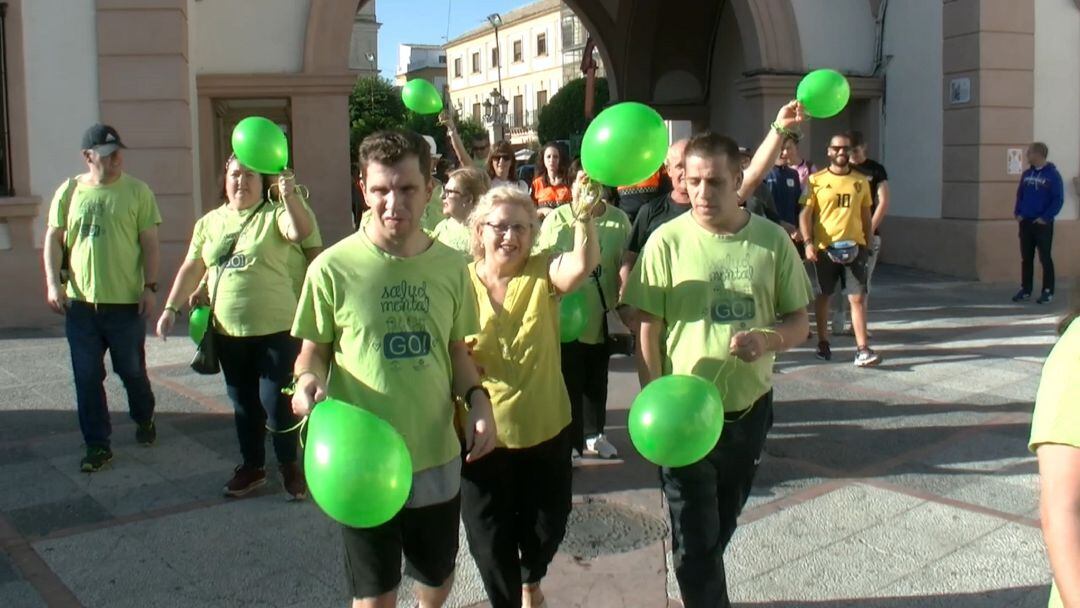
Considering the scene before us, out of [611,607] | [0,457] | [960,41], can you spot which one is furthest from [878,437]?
[960,41]

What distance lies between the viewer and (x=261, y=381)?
5000 mm

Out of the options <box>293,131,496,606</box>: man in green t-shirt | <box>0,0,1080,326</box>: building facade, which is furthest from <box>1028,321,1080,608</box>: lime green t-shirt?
<box>0,0,1080,326</box>: building facade

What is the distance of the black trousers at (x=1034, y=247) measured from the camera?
11359 mm

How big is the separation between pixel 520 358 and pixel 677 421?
2.40ft

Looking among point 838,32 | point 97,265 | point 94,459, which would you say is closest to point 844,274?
point 97,265

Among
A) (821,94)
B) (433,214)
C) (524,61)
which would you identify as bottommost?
(433,214)

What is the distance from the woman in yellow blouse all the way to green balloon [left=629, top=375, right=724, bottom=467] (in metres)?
0.53

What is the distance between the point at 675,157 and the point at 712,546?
208 cm

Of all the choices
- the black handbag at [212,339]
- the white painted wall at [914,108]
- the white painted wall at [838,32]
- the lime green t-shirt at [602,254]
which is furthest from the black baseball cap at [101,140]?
the white painted wall at [914,108]

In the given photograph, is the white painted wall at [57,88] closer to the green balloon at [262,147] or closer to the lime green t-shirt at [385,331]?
the green balloon at [262,147]

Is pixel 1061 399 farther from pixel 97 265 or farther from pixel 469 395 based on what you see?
pixel 97 265

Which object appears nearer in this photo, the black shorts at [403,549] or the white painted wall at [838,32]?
the black shorts at [403,549]

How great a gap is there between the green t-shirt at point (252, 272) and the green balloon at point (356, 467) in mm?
2533

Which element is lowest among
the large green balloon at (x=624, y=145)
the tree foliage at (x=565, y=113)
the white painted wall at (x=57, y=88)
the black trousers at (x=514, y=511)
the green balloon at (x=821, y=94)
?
the black trousers at (x=514, y=511)
